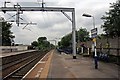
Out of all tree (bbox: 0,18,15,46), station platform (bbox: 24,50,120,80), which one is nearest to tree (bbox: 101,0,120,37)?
station platform (bbox: 24,50,120,80)

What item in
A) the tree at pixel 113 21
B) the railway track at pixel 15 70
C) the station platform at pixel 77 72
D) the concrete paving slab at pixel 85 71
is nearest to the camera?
the station platform at pixel 77 72

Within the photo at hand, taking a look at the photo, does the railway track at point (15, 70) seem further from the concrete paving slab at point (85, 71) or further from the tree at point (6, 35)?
the tree at point (6, 35)

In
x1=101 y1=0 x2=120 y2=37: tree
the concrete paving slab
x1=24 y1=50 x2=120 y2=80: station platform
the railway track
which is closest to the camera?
x1=24 y1=50 x2=120 y2=80: station platform

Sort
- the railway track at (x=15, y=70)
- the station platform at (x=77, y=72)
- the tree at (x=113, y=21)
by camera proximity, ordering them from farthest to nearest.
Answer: the tree at (x=113, y=21) < the railway track at (x=15, y=70) < the station platform at (x=77, y=72)

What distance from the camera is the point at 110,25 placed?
127ft

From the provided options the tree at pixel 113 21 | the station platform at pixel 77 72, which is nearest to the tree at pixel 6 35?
the tree at pixel 113 21

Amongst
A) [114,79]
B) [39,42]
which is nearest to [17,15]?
[114,79]

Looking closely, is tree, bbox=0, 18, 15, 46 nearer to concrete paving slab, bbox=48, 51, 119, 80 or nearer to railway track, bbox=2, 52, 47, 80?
railway track, bbox=2, 52, 47, 80

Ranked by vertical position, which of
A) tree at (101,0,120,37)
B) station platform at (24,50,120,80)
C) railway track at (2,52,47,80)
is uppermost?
tree at (101,0,120,37)

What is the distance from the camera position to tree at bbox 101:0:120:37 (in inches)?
1420

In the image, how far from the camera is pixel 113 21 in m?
37.7

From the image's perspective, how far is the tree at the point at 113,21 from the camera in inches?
1420

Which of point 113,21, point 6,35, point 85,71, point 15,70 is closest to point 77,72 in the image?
point 85,71

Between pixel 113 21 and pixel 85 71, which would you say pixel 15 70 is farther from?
pixel 113 21
